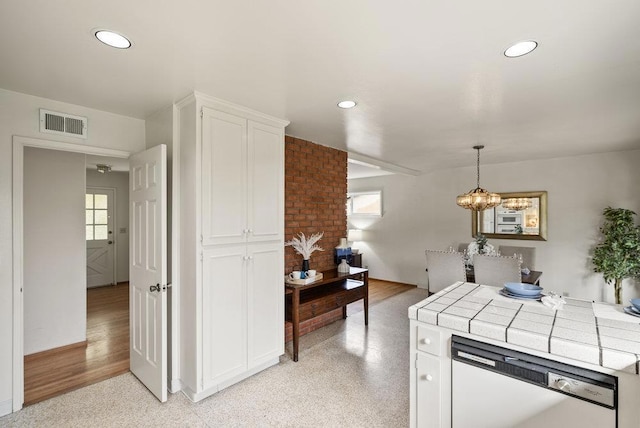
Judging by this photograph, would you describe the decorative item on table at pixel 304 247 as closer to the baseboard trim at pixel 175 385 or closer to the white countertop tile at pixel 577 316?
the baseboard trim at pixel 175 385

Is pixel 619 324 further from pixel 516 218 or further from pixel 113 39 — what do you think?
pixel 516 218

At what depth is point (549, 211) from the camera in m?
5.00

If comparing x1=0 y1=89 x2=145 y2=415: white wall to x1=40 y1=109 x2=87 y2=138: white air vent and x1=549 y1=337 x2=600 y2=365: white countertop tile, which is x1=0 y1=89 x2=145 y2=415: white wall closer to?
x1=40 y1=109 x2=87 y2=138: white air vent

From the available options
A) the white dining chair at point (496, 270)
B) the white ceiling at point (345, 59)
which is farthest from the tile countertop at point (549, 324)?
the white dining chair at point (496, 270)

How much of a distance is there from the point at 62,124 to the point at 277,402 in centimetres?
271

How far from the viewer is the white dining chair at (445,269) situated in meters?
3.80

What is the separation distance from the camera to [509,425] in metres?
1.40

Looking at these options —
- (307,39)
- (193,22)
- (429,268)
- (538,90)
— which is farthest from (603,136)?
(193,22)

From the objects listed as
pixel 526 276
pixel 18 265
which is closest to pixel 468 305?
pixel 526 276

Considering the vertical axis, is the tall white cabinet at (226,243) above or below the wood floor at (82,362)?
above

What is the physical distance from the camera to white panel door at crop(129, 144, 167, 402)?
7.90 ft

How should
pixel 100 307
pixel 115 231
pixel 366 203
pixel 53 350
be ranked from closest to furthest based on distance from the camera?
1. pixel 53 350
2. pixel 100 307
3. pixel 115 231
4. pixel 366 203

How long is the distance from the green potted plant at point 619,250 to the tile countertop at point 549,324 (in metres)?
3.39

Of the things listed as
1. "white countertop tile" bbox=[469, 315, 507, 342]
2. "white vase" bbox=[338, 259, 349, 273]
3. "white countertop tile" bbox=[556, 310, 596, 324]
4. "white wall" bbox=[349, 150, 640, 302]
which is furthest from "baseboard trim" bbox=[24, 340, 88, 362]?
"white wall" bbox=[349, 150, 640, 302]
